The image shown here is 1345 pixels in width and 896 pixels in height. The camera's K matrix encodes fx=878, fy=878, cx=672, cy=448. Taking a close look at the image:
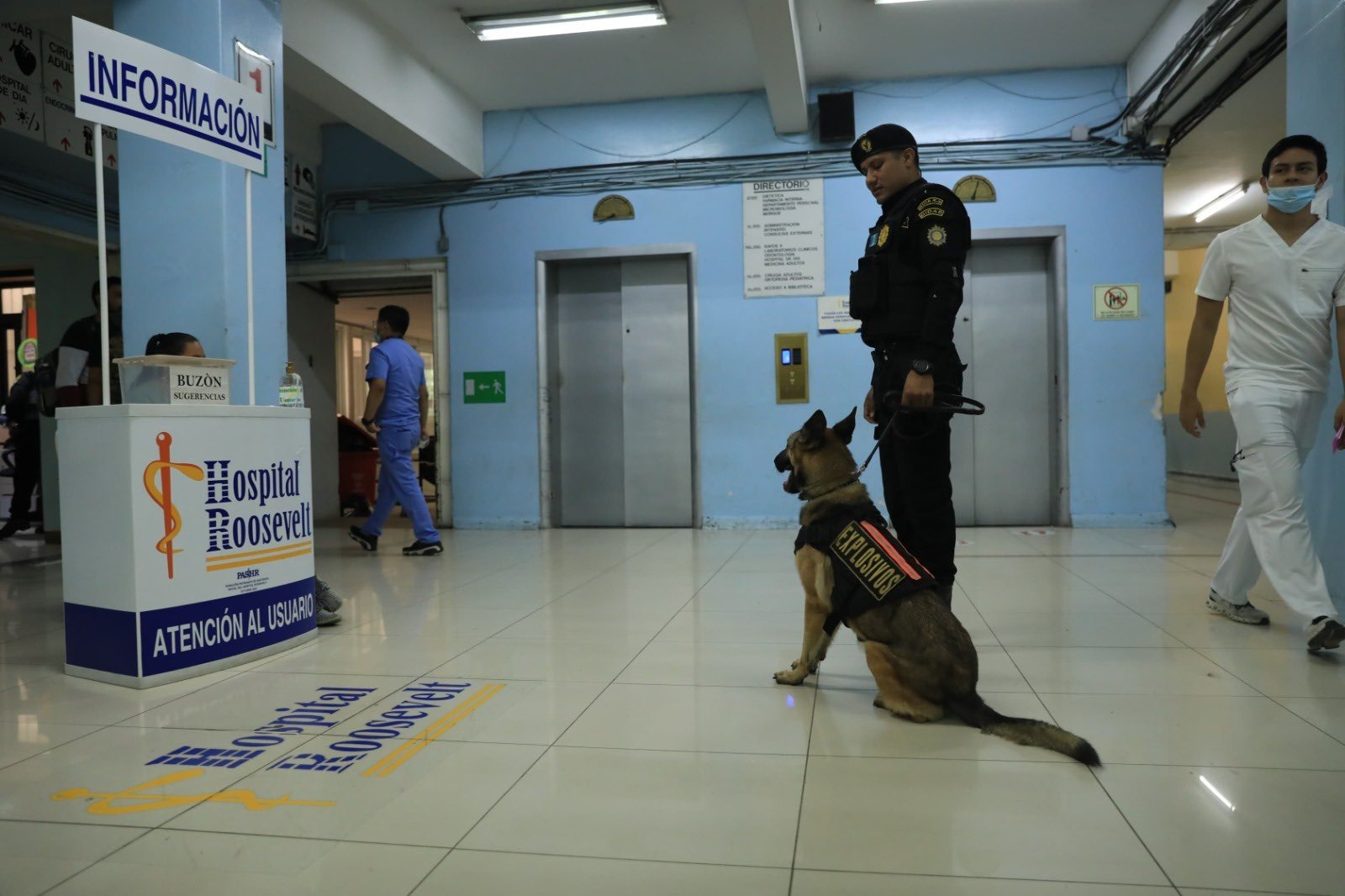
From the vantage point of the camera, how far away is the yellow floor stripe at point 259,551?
2.88m

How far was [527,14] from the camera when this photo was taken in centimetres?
564

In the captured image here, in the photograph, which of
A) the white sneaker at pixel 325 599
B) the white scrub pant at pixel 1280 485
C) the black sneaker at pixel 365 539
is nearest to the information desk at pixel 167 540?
the white sneaker at pixel 325 599

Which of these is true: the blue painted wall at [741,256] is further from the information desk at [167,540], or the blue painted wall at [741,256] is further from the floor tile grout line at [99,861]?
the floor tile grout line at [99,861]

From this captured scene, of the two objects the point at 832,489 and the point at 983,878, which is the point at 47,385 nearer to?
the point at 832,489

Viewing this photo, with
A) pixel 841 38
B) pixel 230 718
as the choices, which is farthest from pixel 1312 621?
→ pixel 841 38

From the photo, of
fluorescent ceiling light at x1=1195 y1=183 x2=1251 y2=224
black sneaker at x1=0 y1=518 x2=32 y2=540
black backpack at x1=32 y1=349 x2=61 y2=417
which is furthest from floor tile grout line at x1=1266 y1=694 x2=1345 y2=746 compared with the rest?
fluorescent ceiling light at x1=1195 y1=183 x2=1251 y2=224

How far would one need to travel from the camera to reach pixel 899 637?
2.20 meters

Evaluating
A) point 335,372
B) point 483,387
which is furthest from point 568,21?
point 335,372

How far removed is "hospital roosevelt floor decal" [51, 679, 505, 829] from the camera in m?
1.83

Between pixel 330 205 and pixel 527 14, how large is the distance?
293 centimetres

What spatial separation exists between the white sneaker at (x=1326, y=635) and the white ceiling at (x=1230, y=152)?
436 centimetres

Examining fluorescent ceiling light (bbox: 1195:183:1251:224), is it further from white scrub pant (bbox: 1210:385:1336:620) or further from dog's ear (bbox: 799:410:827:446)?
dog's ear (bbox: 799:410:827:446)

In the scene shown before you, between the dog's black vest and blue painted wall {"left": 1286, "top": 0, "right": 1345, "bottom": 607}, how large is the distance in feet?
7.62

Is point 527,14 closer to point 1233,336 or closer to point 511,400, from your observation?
point 511,400
